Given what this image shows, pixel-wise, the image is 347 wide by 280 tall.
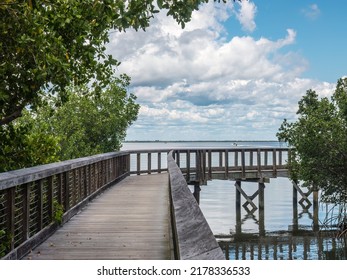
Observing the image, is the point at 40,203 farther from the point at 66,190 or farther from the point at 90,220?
the point at 90,220

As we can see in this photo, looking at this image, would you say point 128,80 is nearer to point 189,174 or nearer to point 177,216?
point 189,174

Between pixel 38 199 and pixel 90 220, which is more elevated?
pixel 38 199

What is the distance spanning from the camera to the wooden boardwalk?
709cm

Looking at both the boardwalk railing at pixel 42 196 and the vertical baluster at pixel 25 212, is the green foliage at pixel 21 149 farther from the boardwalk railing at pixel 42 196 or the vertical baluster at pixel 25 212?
the vertical baluster at pixel 25 212

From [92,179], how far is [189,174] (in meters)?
14.5

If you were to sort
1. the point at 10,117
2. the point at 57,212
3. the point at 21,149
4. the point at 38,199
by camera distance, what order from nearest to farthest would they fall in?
the point at 38,199, the point at 57,212, the point at 10,117, the point at 21,149

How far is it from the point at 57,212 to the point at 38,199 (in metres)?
1.17

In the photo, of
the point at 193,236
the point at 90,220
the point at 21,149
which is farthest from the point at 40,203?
the point at 193,236

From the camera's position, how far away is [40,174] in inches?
307

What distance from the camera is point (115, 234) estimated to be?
337 inches

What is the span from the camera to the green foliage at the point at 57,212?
898cm

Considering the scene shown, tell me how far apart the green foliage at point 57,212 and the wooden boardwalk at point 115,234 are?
0.16 metres

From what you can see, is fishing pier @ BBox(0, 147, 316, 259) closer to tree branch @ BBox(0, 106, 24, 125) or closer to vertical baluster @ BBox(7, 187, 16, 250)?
vertical baluster @ BBox(7, 187, 16, 250)

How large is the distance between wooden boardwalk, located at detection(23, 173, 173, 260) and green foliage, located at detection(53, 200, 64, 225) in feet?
0.51
